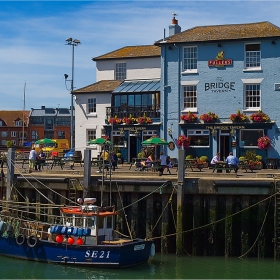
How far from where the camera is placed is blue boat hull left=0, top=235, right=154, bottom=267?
69.9 feet

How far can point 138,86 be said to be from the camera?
41594 mm

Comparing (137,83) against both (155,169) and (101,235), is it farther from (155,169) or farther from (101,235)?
(101,235)

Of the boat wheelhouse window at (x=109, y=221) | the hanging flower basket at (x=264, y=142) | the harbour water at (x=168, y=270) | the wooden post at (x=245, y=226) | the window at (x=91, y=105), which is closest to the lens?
the harbour water at (x=168, y=270)

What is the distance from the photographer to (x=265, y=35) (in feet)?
118

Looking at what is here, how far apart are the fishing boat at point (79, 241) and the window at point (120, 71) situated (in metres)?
23.9

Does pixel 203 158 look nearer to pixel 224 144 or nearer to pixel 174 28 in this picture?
pixel 224 144

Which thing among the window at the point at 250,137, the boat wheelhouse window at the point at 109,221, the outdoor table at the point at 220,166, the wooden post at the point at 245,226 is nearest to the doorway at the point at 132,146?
the window at the point at 250,137

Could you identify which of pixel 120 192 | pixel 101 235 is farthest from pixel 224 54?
pixel 101 235

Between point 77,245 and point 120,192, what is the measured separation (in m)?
3.75

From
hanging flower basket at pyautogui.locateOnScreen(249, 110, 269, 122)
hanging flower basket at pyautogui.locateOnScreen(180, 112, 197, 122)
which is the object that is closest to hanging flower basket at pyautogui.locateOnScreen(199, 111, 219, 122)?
hanging flower basket at pyautogui.locateOnScreen(180, 112, 197, 122)

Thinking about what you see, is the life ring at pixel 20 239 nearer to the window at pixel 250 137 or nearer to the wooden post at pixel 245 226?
the wooden post at pixel 245 226

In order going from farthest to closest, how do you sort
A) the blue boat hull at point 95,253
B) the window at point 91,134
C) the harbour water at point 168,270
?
1. the window at point 91,134
2. the blue boat hull at point 95,253
3. the harbour water at point 168,270

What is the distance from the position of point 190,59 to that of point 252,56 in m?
3.82

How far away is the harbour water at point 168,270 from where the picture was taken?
68.3ft
